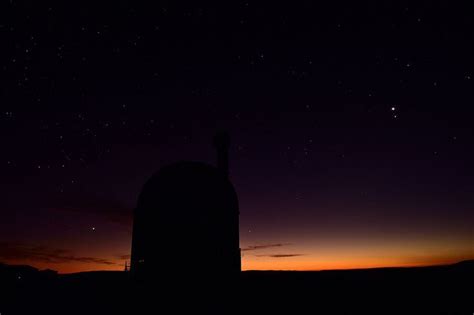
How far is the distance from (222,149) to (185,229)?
5712 mm

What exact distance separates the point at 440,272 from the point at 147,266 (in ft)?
47.2

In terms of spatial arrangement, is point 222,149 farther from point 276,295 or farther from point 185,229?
point 276,295

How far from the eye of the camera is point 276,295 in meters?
16.2

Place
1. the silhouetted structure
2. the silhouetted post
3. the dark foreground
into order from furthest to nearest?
the silhouetted post → the silhouetted structure → the dark foreground

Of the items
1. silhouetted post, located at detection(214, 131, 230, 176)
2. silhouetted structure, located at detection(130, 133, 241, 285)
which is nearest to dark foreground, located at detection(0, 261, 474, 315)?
silhouetted structure, located at detection(130, 133, 241, 285)

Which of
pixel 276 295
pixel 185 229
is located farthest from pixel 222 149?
pixel 276 295

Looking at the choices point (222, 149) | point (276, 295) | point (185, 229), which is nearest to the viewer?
point (185, 229)

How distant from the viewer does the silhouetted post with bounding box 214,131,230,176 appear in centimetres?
1745

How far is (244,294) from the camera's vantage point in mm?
14250

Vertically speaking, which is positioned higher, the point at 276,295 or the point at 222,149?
the point at 222,149

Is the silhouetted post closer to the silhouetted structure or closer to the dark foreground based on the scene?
the silhouetted structure

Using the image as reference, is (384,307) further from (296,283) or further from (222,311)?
(222,311)

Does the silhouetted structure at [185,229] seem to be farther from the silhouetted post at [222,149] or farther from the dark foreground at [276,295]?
the silhouetted post at [222,149]

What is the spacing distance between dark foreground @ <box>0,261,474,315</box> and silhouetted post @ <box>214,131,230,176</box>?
559 cm
